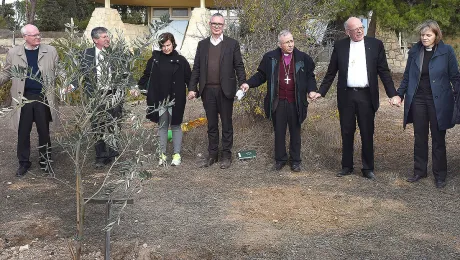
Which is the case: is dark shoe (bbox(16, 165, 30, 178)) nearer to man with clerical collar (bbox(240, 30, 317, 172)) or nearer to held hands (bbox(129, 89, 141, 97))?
held hands (bbox(129, 89, 141, 97))

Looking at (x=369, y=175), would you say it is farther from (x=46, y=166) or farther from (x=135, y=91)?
(x=46, y=166)

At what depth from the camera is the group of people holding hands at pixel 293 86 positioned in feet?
18.1

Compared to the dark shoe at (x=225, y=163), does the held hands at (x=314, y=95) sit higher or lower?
higher

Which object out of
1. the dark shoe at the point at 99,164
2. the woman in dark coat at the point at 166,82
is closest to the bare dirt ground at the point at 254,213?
the dark shoe at the point at 99,164

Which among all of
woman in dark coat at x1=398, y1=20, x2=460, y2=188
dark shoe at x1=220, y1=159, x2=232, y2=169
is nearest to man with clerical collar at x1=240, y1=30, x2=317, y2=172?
dark shoe at x1=220, y1=159, x2=232, y2=169

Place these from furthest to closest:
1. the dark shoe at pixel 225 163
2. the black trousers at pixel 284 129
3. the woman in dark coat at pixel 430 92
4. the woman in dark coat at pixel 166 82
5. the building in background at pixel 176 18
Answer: the building in background at pixel 176 18, the dark shoe at pixel 225 163, the woman in dark coat at pixel 166 82, the black trousers at pixel 284 129, the woman in dark coat at pixel 430 92

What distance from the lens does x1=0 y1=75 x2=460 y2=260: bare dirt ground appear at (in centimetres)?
397

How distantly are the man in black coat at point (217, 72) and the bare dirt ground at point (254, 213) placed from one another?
72 centimetres

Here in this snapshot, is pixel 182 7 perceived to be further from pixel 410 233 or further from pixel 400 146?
pixel 410 233

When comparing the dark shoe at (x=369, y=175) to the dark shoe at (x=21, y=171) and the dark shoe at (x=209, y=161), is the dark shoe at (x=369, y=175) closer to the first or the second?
the dark shoe at (x=209, y=161)

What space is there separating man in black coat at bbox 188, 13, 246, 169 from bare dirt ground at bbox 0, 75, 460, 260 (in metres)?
0.72

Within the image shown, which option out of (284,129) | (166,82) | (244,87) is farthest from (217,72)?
(284,129)

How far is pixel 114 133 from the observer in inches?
138

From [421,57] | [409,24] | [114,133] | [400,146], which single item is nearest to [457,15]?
[409,24]
